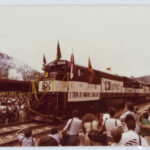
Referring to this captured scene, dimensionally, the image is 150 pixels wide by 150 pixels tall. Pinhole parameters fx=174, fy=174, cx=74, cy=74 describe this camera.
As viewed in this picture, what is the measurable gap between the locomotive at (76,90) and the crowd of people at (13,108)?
0.25 metres

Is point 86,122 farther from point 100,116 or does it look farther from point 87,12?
point 87,12

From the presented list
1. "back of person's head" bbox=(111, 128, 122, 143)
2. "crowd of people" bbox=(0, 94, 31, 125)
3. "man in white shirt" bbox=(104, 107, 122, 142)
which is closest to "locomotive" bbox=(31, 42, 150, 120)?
"crowd of people" bbox=(0, 94, 31, 125)

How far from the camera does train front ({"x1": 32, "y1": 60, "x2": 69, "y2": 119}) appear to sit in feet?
12.5

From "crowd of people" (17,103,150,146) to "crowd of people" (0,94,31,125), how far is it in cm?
45

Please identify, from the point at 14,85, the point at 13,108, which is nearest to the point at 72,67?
the point at 14,85

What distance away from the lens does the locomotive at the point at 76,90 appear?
3766mm

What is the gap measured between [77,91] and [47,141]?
48.1 inches

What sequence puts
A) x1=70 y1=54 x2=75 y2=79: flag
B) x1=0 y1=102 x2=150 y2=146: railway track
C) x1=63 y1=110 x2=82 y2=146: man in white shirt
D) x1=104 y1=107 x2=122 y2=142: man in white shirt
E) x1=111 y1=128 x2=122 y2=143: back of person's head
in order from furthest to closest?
x1=70 y1=54 x2=75 y2=79: flag → x1=0 y1=102 x2=150 y2=146: railway track → x1=63 y1=110 x2=82 y2=146: man in white shirt → x1=104 y1=107 x2=122 y2=142: man in white shirt → x1=111 y1=128 x2=122 y2=143: back of person's head

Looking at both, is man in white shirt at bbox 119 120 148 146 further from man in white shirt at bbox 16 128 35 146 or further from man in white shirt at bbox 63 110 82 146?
man in white shirt at bbox 16 128 35 146

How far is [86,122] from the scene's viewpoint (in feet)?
11.2

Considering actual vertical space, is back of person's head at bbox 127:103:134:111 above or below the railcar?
below

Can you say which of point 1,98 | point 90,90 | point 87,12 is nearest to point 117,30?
point 87,12

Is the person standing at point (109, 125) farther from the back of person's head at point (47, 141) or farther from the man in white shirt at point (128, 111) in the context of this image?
the back of person's head at point (47, 141)

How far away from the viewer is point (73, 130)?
308cm
